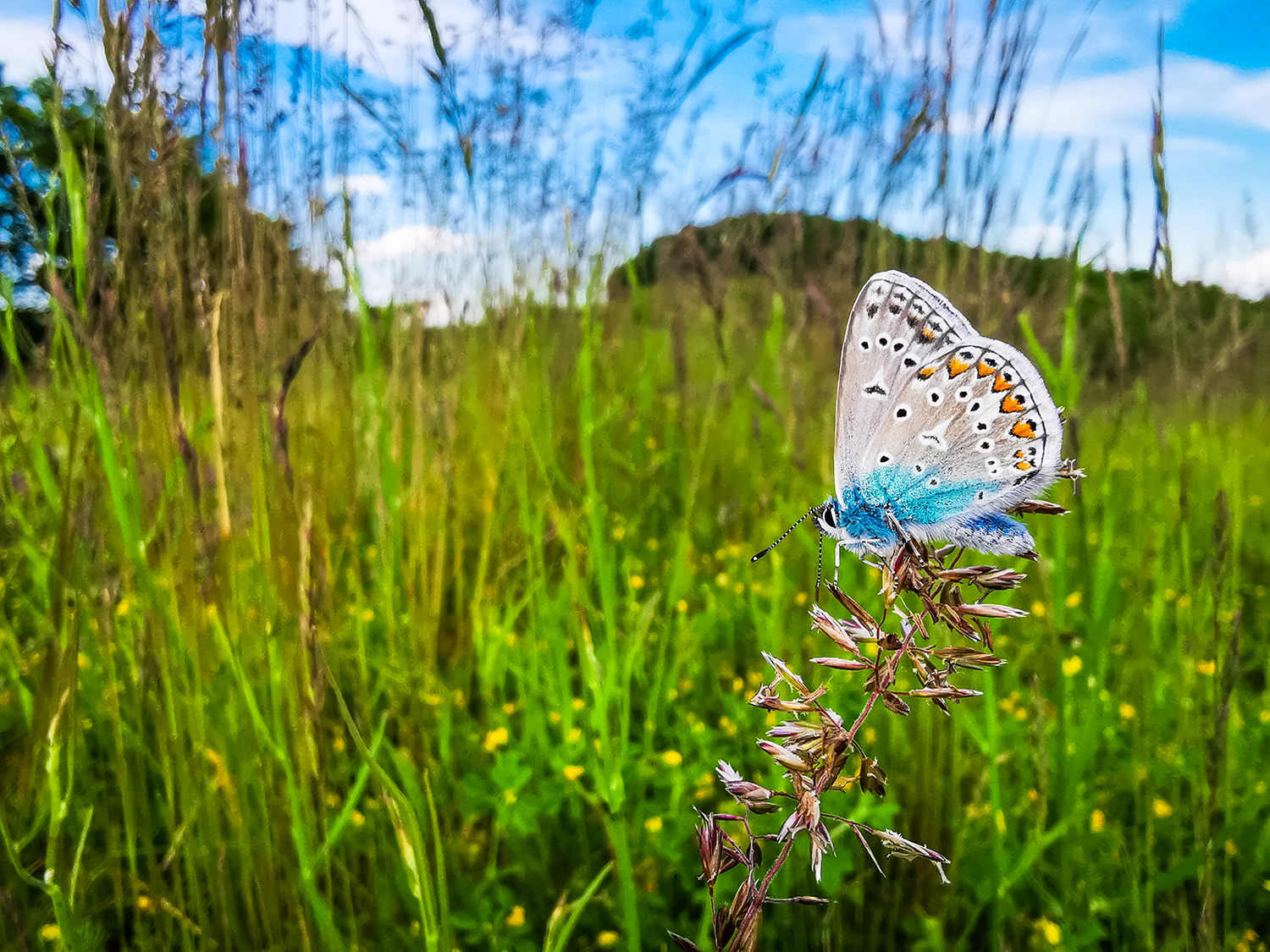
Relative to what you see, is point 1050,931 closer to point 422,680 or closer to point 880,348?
point 880,348

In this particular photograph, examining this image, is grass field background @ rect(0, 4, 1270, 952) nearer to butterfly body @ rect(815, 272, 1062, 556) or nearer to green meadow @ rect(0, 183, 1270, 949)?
green meadow @ rect(0, 183, 1270, 949)

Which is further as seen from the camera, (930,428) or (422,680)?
(422,680)

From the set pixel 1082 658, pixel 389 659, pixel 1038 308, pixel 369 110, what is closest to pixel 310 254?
pixel 369 110

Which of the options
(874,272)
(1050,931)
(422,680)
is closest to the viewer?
(1050,931)

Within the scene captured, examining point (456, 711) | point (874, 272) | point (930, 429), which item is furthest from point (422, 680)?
point (874, 272)

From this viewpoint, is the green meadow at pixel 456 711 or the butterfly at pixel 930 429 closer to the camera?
the butterfly at pixel 930 429

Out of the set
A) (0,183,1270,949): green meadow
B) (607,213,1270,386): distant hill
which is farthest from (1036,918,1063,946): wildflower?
(607,213,1270,386): distant hill

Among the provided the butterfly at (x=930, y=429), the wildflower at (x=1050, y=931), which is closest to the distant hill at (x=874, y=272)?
the butterfly at (x=930, y=429)

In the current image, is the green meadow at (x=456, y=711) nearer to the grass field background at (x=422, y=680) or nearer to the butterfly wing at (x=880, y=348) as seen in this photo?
the grass field background at (x=422, y=680)
